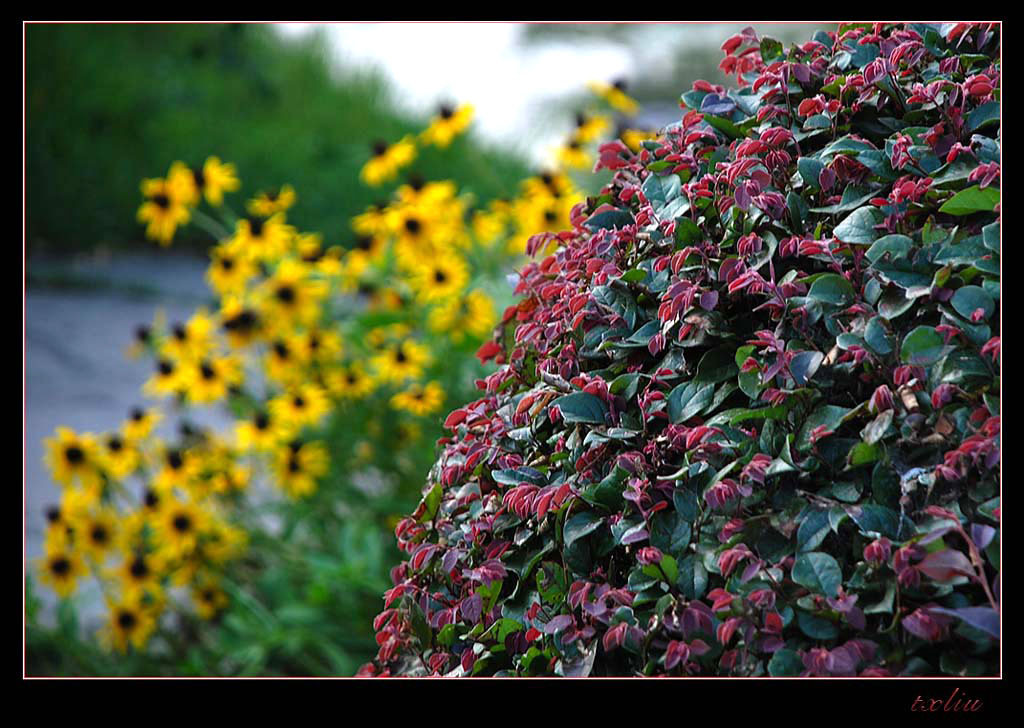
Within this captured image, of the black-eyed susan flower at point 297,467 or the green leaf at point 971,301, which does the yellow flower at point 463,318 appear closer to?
the black-eyed susan flower at point 297,467

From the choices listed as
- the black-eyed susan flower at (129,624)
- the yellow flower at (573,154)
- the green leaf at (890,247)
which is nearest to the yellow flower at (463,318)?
the yellow flower at (573,154)

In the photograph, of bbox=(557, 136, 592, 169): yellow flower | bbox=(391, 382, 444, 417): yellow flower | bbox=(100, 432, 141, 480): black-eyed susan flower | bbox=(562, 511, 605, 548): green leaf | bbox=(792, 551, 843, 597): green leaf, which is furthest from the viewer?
bbox=(557, 136, 592, 169): yellow flower

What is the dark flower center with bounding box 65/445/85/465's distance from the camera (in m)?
2.86

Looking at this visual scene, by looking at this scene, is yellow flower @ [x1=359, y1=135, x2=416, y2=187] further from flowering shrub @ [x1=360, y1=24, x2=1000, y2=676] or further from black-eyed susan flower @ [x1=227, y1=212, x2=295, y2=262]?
flowering shrub @ [x1=360, y1=24, x2=1000, y2=676]

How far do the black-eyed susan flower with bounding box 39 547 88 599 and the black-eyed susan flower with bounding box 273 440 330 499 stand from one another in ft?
1.99

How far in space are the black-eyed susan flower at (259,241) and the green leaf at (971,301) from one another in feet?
7.93

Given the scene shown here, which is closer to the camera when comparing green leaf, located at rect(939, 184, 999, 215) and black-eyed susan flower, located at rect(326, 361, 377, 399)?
green leaf, located at rect(939, 184, 999, 215)

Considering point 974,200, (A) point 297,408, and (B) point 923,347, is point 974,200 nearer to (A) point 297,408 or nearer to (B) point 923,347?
(B) point 923,347

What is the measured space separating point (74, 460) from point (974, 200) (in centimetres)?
255

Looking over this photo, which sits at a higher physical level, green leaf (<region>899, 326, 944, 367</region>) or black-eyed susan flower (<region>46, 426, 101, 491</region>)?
black-eyed susan flower (<region>46, 426, 101, 491</region>)

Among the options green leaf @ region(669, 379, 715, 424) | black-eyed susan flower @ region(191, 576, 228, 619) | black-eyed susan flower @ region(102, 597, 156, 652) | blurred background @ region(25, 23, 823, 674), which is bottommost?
green leaf @ region(669, 379, 715, 424)

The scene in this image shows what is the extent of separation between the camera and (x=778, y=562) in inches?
34.7

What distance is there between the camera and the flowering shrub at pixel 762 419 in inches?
33.9

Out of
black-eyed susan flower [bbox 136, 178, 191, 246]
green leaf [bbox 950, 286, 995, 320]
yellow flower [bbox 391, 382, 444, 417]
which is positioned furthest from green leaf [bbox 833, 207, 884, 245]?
black-eyed susan flower [bbox 136, 178, 191, 246]
